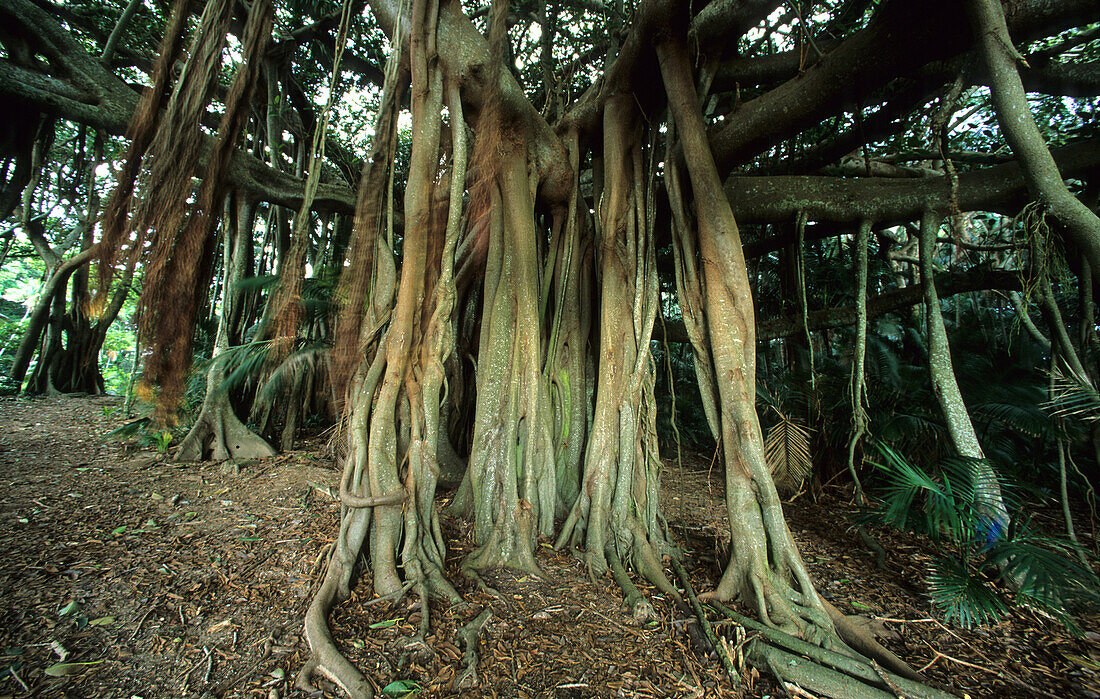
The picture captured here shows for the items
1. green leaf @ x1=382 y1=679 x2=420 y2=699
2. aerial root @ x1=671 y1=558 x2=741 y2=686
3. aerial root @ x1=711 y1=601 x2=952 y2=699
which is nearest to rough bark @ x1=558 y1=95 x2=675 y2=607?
aerial root @ x1=671 y1=558 x2=741 y2=686

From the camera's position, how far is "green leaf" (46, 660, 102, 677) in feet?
4.54

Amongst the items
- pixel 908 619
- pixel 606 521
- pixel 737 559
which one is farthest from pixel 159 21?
pixel 908 619

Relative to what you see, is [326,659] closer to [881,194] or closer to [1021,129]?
[1021,129]

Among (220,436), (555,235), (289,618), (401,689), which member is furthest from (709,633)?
(220,436)

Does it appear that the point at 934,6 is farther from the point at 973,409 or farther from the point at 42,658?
the point at 42,658

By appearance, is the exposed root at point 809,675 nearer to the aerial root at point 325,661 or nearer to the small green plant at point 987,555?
the small green plant at point 987,555

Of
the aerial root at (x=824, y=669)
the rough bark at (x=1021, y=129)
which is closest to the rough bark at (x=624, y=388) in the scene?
the aerial root at (x=824, y=669)

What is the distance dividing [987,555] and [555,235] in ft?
9.79

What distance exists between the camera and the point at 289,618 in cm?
177

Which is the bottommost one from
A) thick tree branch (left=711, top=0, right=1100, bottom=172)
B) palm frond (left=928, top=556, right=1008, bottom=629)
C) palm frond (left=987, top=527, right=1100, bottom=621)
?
palm frond (left=928, top=556, right=1008, bottom=629)

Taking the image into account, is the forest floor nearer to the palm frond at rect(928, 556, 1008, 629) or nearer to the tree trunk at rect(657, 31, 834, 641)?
the palm frond at rect(928, 556, 1008, 629)

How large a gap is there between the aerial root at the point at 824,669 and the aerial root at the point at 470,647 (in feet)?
3.56

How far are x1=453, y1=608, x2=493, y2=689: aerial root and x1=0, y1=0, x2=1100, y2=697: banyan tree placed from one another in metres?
0.18

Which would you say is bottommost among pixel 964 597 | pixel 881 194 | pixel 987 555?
pixel 964 597
